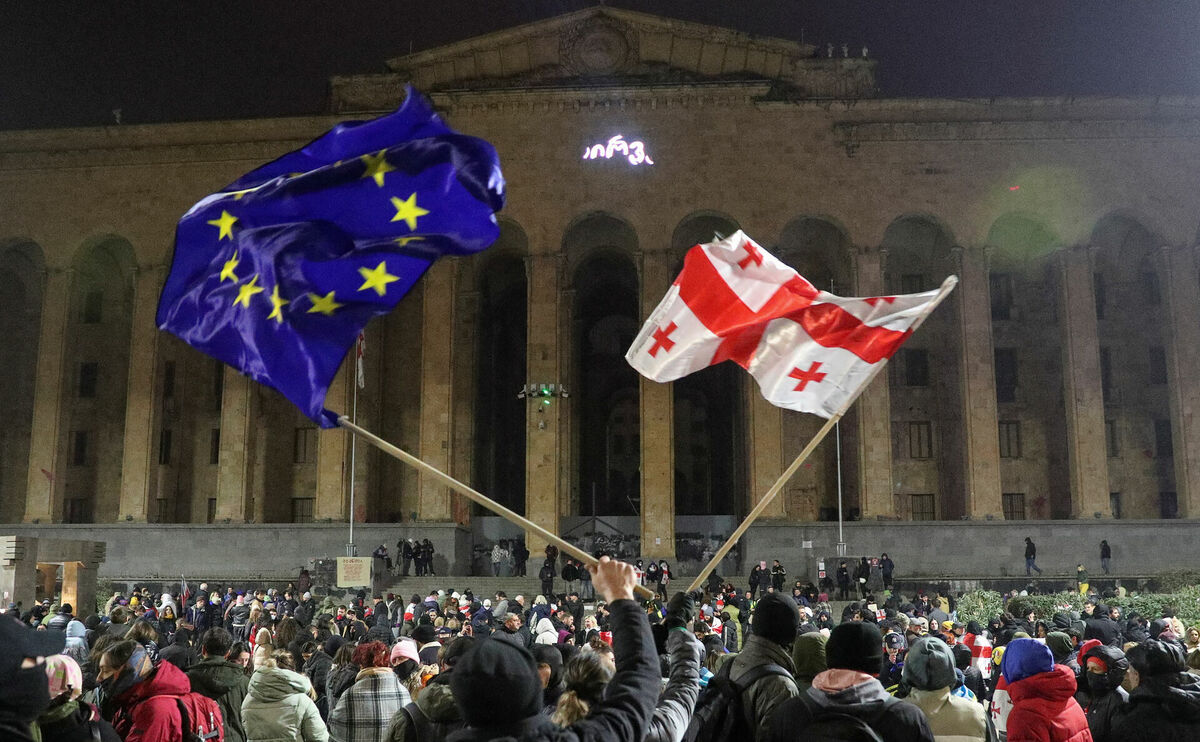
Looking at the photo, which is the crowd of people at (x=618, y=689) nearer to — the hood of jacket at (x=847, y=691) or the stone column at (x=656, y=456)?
the hood of jacket at (x=847, y=691)

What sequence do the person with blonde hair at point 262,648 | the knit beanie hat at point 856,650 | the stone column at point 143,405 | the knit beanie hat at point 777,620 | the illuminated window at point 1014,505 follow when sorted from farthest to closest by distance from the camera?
the illuminated window at point 1014,505 → the stone column at point 143,405 → the person with blonde hair at point 262,648 → the knit beanie hat at point 777,620 → the knit beanie hat at point 856,650

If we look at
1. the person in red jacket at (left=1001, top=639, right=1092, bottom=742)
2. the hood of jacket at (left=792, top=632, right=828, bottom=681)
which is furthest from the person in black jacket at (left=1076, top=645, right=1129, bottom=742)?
the hood of jacket at (left=792, top=632, right=828, bottom=681)

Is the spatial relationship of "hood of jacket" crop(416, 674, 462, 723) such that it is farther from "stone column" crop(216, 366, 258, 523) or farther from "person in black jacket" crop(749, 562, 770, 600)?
"stone column" crop(216, 366, 258, 523)

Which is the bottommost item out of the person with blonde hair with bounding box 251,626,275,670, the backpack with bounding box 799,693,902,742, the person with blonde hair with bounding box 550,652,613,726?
the person with blonde hair with bounding box 251,626,275,670

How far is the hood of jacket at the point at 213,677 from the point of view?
6.98 m

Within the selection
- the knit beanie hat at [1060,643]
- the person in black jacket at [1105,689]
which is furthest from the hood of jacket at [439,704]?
the knit beanie hat at [1060,643]

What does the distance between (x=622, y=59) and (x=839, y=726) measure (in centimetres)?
3643

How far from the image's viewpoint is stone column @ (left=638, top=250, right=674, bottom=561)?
35844 millimetres

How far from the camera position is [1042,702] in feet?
18.1

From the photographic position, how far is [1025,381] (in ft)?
130

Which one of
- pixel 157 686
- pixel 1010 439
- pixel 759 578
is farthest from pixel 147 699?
pixel 1010 439

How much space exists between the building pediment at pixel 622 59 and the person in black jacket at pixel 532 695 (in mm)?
35841

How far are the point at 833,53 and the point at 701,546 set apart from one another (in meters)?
19.0

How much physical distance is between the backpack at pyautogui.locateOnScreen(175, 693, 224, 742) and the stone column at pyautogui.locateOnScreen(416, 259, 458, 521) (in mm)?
30415
